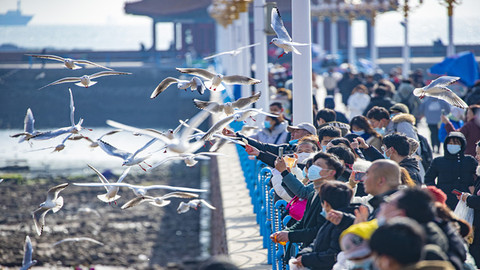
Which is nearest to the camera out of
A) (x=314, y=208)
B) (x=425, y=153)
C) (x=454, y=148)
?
(x=314, y=208)

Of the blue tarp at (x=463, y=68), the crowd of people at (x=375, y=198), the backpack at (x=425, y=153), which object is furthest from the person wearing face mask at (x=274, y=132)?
the blue tarp at (x=463, y=68)

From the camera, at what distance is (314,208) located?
4.46 m

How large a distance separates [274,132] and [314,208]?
3.82 meters

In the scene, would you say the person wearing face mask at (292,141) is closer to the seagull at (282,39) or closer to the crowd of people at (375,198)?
the crowd of people at (375,198)

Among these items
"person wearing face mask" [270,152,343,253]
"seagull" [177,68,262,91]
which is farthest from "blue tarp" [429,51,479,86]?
"person wearing face mask" [270,152,343,253]

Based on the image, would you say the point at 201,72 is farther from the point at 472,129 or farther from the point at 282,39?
the point at 472,129

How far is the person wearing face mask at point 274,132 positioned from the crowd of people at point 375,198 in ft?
0.04

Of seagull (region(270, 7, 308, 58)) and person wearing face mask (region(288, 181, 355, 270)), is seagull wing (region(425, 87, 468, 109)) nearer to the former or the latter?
seagull (region(270, 7, 308, 58))

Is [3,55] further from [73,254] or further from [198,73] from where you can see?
[198,73]

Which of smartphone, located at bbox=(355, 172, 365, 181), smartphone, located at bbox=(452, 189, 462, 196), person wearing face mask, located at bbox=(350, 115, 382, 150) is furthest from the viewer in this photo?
person wearing face mask, located at bbox=(350, 115, 382, 150)

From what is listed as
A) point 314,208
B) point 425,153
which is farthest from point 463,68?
point 314,208

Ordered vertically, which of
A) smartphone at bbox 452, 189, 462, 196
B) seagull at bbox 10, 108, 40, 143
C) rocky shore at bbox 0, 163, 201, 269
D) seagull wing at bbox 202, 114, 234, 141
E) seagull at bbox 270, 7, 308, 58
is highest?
seagull at bbox 270, 7, 308, 58

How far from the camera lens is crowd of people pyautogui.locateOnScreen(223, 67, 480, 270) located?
2.93m

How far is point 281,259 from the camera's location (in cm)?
556
